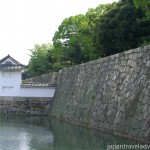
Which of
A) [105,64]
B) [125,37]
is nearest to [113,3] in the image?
[125,37]

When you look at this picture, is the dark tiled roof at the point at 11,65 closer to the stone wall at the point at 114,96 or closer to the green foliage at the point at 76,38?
the green foliage at the point at 76,38

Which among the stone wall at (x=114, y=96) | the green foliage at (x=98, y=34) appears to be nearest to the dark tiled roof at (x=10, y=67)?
the green foliage at (x=98, y=34)

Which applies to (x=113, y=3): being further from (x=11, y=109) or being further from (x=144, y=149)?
(x=144, y=149)

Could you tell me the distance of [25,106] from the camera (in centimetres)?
2245

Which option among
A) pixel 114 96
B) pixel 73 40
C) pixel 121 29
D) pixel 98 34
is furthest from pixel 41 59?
pixel 114 96

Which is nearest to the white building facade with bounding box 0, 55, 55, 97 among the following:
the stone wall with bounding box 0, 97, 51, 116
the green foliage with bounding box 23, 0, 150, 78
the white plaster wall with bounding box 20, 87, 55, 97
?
the white plaster wall with bounding box 20, 87, 55, 97

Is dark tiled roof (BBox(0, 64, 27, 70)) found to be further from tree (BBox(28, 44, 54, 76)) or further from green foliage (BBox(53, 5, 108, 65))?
tree (BBox(28, 44, 54, 76))

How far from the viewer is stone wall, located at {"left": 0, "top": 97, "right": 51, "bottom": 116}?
22.1 m

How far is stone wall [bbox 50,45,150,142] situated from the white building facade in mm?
4605

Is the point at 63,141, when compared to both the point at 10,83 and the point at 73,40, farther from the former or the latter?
the point at 73,40

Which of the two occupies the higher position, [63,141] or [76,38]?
[76,38]

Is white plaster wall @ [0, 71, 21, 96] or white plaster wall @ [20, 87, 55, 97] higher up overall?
white plaster wall @ [0, 71, 21, 96]

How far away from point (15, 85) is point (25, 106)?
1.52 m

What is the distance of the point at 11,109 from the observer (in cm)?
2209
